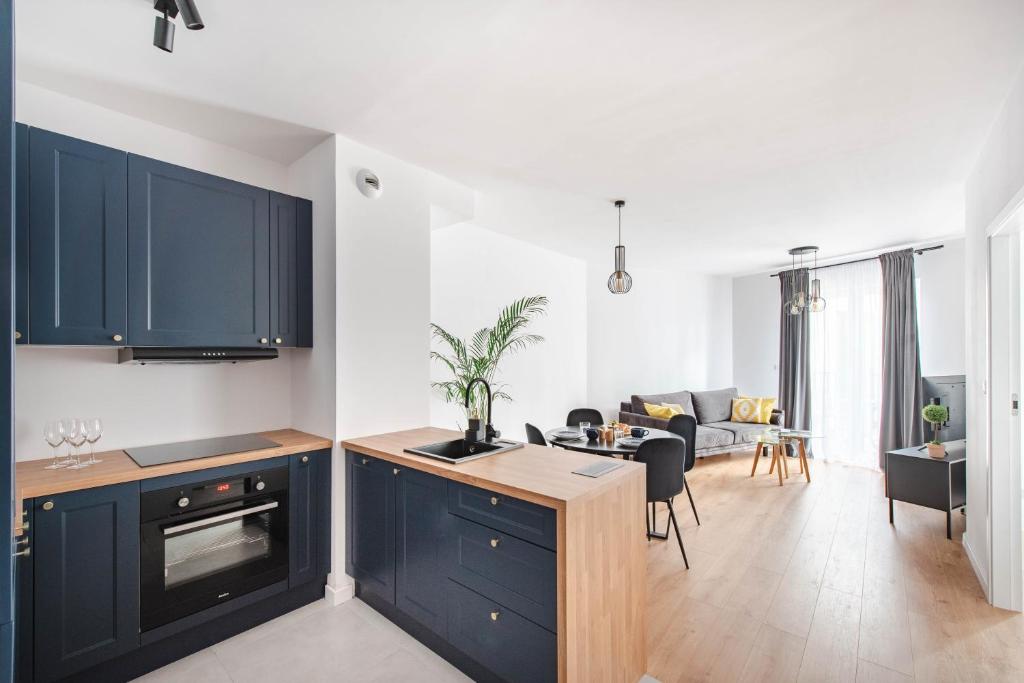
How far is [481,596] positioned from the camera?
74.5 inches

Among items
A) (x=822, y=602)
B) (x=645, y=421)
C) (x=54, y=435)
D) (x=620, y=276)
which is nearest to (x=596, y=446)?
(x=620, y=276)

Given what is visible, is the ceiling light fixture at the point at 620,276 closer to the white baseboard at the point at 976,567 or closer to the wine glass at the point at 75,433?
the white baseboard at the point at 976,567

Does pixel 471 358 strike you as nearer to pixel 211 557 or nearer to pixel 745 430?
pixel 211 557

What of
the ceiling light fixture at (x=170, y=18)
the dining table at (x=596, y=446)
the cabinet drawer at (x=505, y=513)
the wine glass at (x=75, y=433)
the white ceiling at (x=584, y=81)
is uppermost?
the white ceiling at (x=584, y=81)

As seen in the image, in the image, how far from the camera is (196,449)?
2.36 meters

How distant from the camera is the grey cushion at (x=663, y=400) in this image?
19.4 ft

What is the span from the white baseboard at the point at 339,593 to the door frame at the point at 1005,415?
11.5ft

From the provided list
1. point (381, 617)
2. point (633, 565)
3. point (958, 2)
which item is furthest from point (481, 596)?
point (958, 2)

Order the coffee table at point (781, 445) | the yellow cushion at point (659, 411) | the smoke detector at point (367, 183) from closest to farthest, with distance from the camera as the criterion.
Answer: the smoke detector at point (367, 183) → the coffee table at point (781, 445) → the yellow cushion at point (659, 411)

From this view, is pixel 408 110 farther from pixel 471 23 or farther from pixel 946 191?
pixel 946 191

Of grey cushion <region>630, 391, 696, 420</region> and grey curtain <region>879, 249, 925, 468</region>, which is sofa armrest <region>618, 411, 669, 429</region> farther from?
grey curtain <region>879, 249, 925, 468</region>

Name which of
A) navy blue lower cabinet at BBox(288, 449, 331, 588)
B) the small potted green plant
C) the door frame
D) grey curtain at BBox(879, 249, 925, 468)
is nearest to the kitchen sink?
navy blue lower cabinet at BBox(288, 449, 331, 588)

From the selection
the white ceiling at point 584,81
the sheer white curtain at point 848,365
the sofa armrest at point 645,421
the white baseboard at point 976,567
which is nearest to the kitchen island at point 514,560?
the white ceiling at point 584,81

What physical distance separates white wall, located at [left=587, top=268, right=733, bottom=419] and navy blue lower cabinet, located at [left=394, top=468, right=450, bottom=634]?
4013mm
